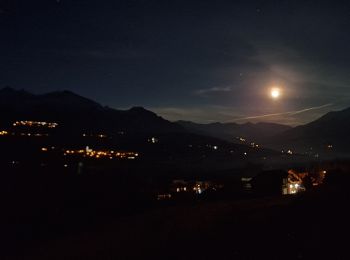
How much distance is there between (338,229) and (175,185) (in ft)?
143

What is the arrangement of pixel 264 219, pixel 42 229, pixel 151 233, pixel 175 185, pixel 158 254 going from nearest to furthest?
pixel 158 254 < pixel 264 219 < pixel 151 233 < pixel 42 229 < pixel 175 185

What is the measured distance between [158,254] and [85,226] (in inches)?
385

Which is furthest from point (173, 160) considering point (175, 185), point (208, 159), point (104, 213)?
point (104, 213)

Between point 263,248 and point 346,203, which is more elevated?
point 346,203

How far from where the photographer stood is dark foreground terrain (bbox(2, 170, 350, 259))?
1301 cm

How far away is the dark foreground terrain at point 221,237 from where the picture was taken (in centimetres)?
1301

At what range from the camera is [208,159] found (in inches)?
4860

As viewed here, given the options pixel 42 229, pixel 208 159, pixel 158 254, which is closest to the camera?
pixel 158 254

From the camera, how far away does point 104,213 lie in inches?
1099

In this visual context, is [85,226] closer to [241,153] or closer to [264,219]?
[264,219]

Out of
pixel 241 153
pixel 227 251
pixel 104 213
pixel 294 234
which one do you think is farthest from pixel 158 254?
pixel 241 153

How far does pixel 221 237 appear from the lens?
16156 mm

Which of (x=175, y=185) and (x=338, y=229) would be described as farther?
(x=175, y=185)

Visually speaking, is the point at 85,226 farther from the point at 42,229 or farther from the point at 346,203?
the point at 346,203
